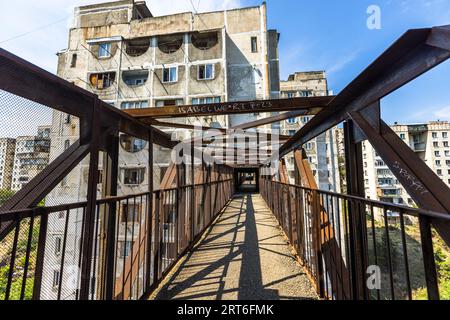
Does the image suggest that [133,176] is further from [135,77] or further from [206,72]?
[206,72]

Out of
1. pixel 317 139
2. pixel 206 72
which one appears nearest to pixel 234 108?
pixel 206 72

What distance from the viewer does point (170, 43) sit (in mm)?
17047

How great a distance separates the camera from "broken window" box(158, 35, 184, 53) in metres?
16.5

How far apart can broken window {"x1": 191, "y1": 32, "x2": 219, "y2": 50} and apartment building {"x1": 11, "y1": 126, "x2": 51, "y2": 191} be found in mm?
16900

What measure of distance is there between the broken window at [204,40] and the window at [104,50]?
706 cm

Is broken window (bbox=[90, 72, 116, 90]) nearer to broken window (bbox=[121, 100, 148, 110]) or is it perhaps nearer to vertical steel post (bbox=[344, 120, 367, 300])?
broken window (bbox=[121, 100, 148, 110])

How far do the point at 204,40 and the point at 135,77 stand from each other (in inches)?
257

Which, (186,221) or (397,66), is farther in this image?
(186,221)

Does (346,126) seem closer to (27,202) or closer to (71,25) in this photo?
(27,202)

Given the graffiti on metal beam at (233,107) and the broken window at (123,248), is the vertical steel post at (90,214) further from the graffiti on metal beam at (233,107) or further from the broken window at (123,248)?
the graffiti on metal beam at (233,107)

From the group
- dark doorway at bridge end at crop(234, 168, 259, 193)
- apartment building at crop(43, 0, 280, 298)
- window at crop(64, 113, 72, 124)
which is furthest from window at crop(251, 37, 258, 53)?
window at crop(64, 113, 72, 124)

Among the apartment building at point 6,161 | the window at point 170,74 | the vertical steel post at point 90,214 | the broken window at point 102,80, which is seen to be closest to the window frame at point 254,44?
the window at point 170,74

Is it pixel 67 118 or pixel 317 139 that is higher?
pixel 317 139

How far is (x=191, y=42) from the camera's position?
634 inches
